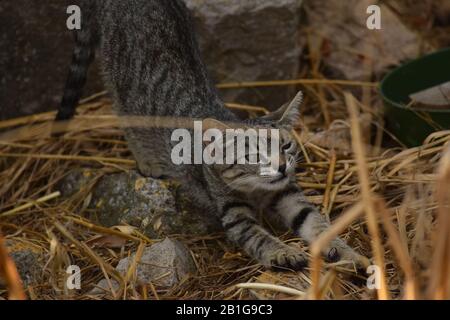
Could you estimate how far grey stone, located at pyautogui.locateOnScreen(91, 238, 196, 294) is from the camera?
333 cm

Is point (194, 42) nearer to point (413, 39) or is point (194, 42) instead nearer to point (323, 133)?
point (323, 133)

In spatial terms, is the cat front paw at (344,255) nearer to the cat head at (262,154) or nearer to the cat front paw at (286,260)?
the cat front paw at (286,260)

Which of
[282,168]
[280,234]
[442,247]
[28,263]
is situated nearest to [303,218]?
[280,234]

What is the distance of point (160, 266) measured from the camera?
11.0ft

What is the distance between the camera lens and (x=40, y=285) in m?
3.36

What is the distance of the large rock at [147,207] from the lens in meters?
3.85

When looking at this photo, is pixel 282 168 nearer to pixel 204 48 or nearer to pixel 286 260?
pixel 286 260

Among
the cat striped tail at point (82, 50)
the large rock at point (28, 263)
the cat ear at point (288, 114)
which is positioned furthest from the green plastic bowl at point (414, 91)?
the large rock at point (28, 263)

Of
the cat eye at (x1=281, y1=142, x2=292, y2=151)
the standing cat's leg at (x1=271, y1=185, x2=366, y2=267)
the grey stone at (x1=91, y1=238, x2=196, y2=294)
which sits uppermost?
the cat eye at (x1=281, y1=142, x2=292, y2=151)

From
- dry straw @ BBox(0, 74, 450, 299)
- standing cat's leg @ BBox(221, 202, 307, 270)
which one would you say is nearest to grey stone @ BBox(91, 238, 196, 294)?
dry straw @ BBox(0, 74, 450, 299)

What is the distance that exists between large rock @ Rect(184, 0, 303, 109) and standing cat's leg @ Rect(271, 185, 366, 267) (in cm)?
122

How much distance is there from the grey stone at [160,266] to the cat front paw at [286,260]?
381 mm

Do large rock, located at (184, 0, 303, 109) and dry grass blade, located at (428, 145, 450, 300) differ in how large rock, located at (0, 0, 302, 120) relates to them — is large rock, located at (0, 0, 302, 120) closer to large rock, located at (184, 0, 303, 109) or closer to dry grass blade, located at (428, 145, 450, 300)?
large rock, located at (184, 0, 303, 109)

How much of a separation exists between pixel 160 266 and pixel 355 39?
2549 mm
